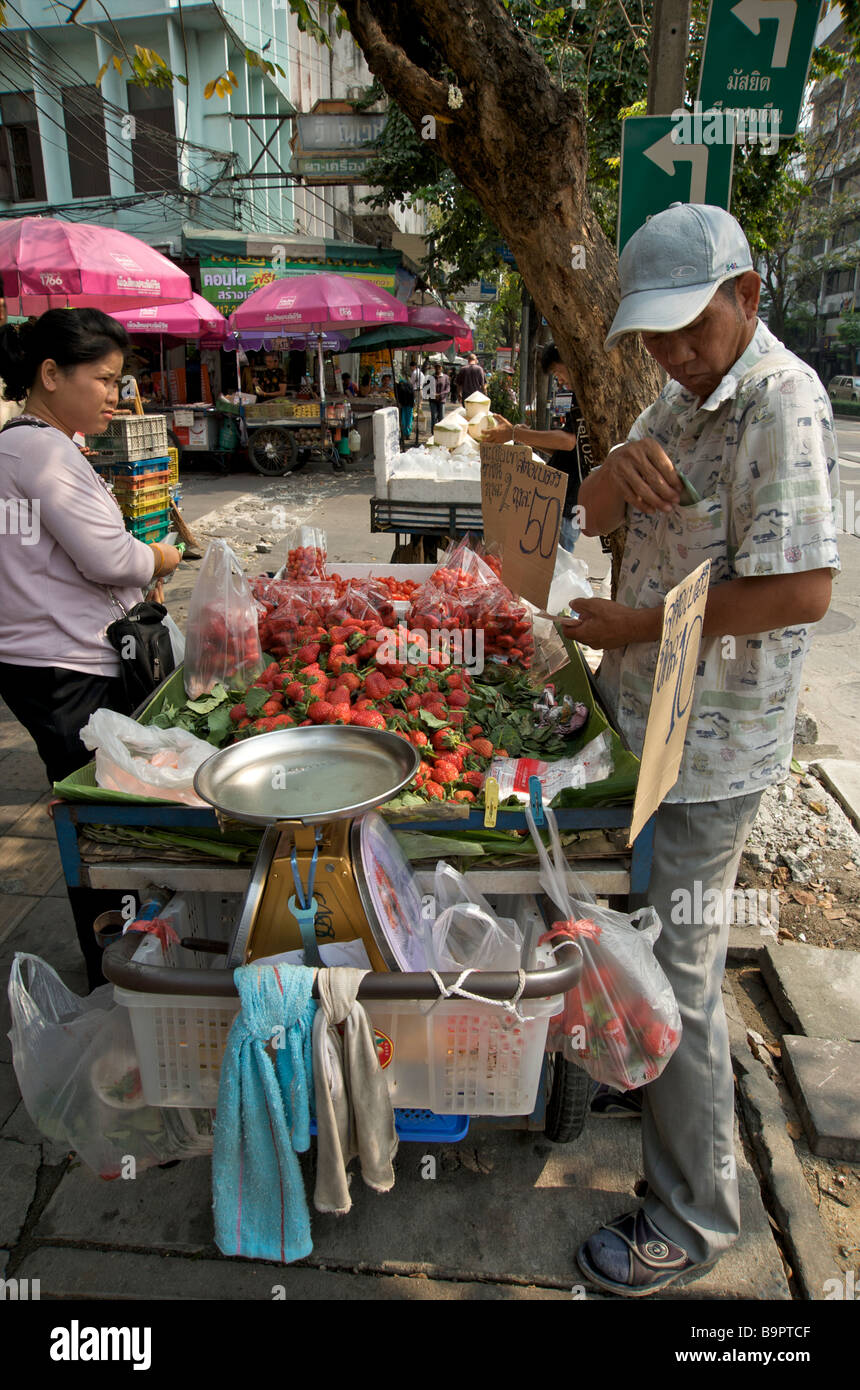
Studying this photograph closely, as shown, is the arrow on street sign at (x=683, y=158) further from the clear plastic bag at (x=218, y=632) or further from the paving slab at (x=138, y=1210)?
the paving slab at (x=138, y=1210)

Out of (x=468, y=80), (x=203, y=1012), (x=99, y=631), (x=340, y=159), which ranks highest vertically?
(x=340, y=159)

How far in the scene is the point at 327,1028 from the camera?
1.56 metres

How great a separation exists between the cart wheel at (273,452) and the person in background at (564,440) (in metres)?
9.14

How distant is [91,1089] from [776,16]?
4.04 metres

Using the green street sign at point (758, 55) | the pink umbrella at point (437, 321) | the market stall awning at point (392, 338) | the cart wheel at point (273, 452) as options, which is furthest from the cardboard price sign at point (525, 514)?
the pink umbrella at point (437, 321)

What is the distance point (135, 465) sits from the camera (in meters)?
7.90

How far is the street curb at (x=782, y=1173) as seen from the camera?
7.13 ft

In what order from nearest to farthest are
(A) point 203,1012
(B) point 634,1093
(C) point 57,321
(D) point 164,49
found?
(A) point 203,1012, (C) point 57,321, (B) point 634,1093, (D) point 164,49

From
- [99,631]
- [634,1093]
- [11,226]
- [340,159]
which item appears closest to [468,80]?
[99,631]

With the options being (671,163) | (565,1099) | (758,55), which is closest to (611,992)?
(565,1099)

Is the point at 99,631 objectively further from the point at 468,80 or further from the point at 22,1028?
the point at 468,80

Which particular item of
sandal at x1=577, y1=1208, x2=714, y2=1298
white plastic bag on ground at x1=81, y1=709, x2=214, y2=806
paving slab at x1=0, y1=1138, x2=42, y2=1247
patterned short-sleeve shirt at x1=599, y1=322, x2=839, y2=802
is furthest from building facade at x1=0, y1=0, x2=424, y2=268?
sandal at x1=577, y1=1208, x2=714, y2=1298
